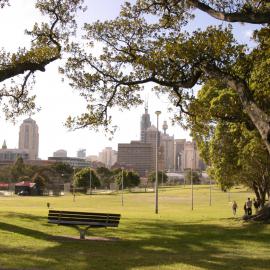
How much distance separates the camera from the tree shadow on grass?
37.0ft

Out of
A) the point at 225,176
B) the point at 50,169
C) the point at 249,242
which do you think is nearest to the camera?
the point at 249,242

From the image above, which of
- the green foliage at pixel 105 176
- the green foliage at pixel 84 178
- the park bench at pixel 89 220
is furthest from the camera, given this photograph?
the green foliage at pixel 105 176

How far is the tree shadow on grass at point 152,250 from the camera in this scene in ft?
37.0

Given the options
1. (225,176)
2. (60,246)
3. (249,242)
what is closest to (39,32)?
(60,246)

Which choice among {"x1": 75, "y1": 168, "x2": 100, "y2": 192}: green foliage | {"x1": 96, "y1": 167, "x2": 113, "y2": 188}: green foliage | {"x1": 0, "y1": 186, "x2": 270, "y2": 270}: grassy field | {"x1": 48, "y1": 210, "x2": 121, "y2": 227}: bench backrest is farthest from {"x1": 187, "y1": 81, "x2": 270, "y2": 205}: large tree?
{"x1": 96, "y1": 167, "x2": 113, "y2": 188}: green foliage

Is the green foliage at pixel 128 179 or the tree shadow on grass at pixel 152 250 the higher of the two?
the green foliage at pixel 128 179

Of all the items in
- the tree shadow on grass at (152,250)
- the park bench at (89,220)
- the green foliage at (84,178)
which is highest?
the green foliage at (84,178)

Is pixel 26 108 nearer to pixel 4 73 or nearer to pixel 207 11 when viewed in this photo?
pixel 4 73

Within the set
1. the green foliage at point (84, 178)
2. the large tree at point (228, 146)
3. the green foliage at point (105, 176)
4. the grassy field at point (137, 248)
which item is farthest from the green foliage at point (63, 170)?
the grassy field at point (137, 248)

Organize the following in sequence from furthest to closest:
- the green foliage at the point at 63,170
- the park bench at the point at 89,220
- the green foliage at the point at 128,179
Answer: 1. the green foliage at the point at 63,170
2. the green foliage at the point at 128,179
3. the park bench at the point at 89,220

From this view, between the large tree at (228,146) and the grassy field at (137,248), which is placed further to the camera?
the large tree at (228,146)

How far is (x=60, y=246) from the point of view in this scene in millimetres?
14352

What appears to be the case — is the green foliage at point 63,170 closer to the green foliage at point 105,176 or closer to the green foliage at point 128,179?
the green foliage at point 105,176

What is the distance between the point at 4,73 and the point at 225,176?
22772 mm
